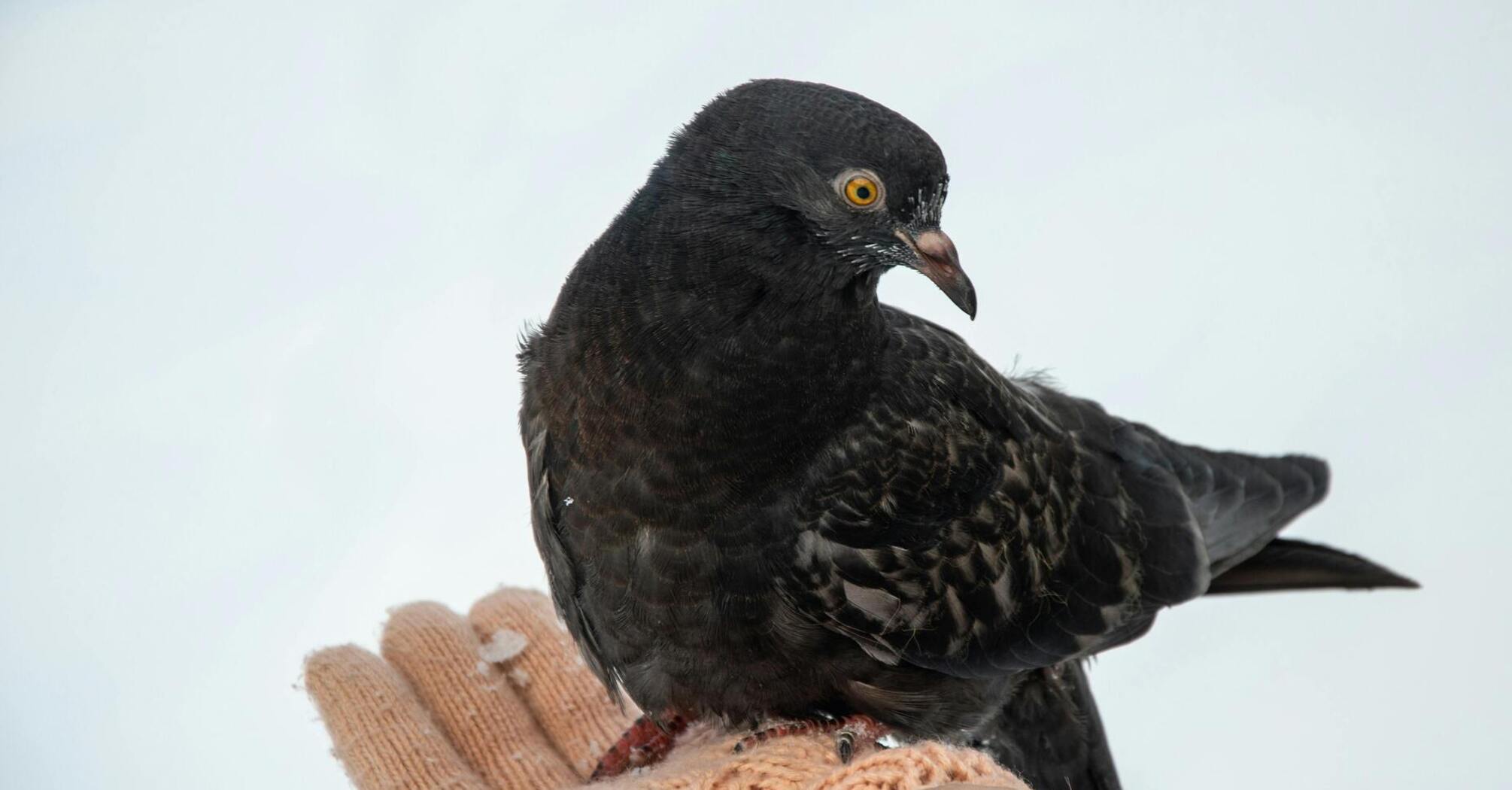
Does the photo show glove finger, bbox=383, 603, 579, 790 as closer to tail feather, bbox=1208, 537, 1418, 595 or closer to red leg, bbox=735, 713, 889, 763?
red leg, bbox=735, 713, 889, 763

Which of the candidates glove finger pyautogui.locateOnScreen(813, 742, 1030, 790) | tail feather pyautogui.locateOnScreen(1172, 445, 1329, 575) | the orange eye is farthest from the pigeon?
glove finger pyautogui.locateOnScreen(813, 742, 1030, 790)

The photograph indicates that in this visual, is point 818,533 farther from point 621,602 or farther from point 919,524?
point 621,602

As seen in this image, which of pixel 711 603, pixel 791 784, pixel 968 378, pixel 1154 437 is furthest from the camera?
pixel 1154 437

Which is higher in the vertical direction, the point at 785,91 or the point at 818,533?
the point at 785,91

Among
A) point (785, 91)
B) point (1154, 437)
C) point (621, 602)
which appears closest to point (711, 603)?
point (621, 602)

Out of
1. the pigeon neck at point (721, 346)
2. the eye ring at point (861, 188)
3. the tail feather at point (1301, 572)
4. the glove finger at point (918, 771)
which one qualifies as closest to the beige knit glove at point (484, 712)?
the glove finger at point (918, 771)

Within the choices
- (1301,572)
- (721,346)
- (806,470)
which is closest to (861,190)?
(721,346)

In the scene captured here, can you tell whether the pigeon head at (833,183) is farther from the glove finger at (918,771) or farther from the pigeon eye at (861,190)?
the glove finger at (918,771)
